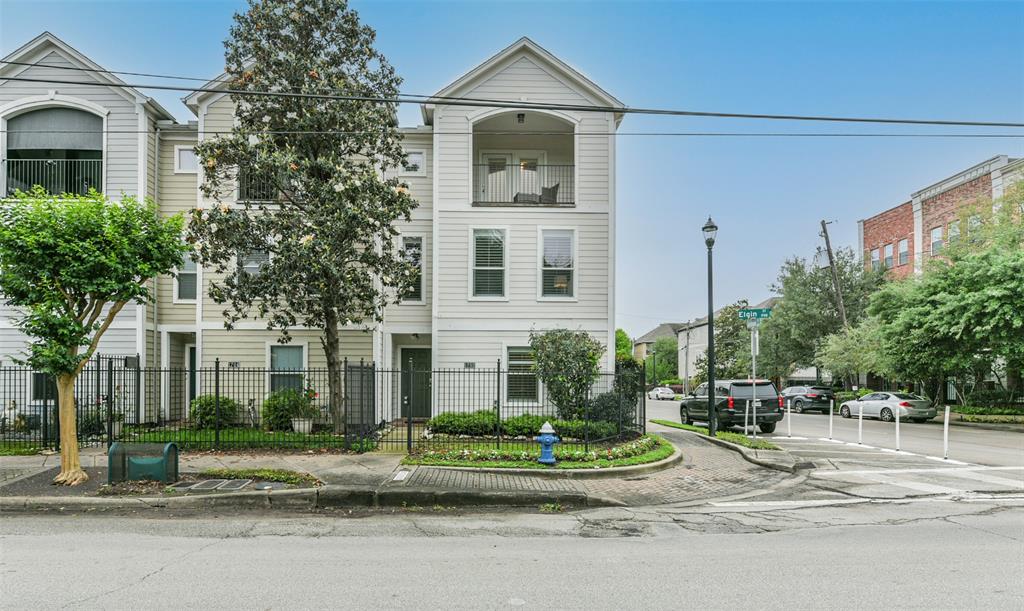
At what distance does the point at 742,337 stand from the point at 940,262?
22425 millimetres

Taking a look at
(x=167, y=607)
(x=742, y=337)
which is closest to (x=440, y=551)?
(x=167, y=607)

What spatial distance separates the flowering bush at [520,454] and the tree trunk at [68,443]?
541 centimetres

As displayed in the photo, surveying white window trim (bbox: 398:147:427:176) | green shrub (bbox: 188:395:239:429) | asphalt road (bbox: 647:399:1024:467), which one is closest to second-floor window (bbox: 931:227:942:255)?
asphalt road (bbox: 647:399:1024:467)

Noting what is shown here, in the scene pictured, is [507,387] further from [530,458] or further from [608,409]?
[530,458]

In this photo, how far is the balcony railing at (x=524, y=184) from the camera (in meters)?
19.2

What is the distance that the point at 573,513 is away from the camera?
30.0 ft

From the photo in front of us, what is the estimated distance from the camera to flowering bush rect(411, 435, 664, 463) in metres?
12.1

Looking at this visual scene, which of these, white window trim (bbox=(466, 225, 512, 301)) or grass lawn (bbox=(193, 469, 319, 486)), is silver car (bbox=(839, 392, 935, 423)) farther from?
grass lawn (bbox=(193, 469, 319, 486))

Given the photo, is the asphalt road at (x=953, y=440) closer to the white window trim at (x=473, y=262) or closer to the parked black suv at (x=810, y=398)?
the white window trim at (x=473, y=262)

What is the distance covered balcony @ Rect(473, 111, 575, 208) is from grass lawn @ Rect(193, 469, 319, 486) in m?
9.91

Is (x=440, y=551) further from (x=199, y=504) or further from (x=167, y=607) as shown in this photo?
(x=199, y=504)

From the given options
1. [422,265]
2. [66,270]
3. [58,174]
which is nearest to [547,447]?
[66,270]

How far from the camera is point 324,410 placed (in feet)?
56.4

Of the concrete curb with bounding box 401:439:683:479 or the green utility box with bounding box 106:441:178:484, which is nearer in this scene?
the green utility box with bounding box 106:441:178:484
